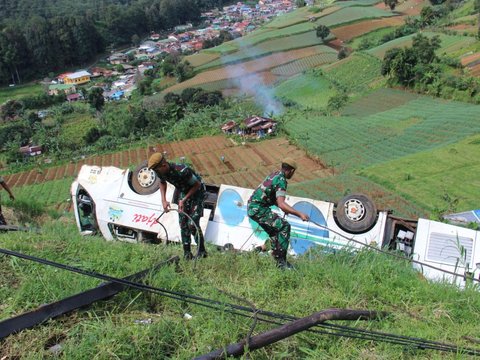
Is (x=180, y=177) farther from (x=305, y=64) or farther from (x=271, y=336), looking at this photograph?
(x=305, y=64)

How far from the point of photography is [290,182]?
2353cm

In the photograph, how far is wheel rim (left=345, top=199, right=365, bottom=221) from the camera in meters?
7.95

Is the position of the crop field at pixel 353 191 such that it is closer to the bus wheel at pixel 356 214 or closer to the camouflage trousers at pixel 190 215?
the bus wheel at pixel 356 214

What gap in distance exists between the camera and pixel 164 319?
332cm

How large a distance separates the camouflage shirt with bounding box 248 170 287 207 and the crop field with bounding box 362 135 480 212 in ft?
50.6

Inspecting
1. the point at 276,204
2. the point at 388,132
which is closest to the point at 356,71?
the point at 388,132

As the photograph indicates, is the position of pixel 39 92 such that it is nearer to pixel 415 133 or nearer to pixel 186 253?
pixel 415 133

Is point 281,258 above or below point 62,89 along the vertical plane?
above

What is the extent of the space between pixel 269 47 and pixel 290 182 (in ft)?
162

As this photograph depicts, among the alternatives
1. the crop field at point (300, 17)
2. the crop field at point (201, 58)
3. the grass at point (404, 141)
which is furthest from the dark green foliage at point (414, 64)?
the crop field at point (300, 17)

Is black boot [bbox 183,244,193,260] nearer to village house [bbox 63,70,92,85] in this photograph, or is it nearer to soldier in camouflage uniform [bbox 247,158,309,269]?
soldier in camouflage uniform [bbox 247,158,309,269]

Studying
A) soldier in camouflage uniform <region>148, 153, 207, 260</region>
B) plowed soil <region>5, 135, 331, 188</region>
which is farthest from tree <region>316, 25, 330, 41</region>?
soldier in camouflage uniform <region>148, 153, 207, 260</region>

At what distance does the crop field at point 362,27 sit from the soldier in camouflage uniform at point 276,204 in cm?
6531

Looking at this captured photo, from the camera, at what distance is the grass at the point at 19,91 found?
2474 inches
